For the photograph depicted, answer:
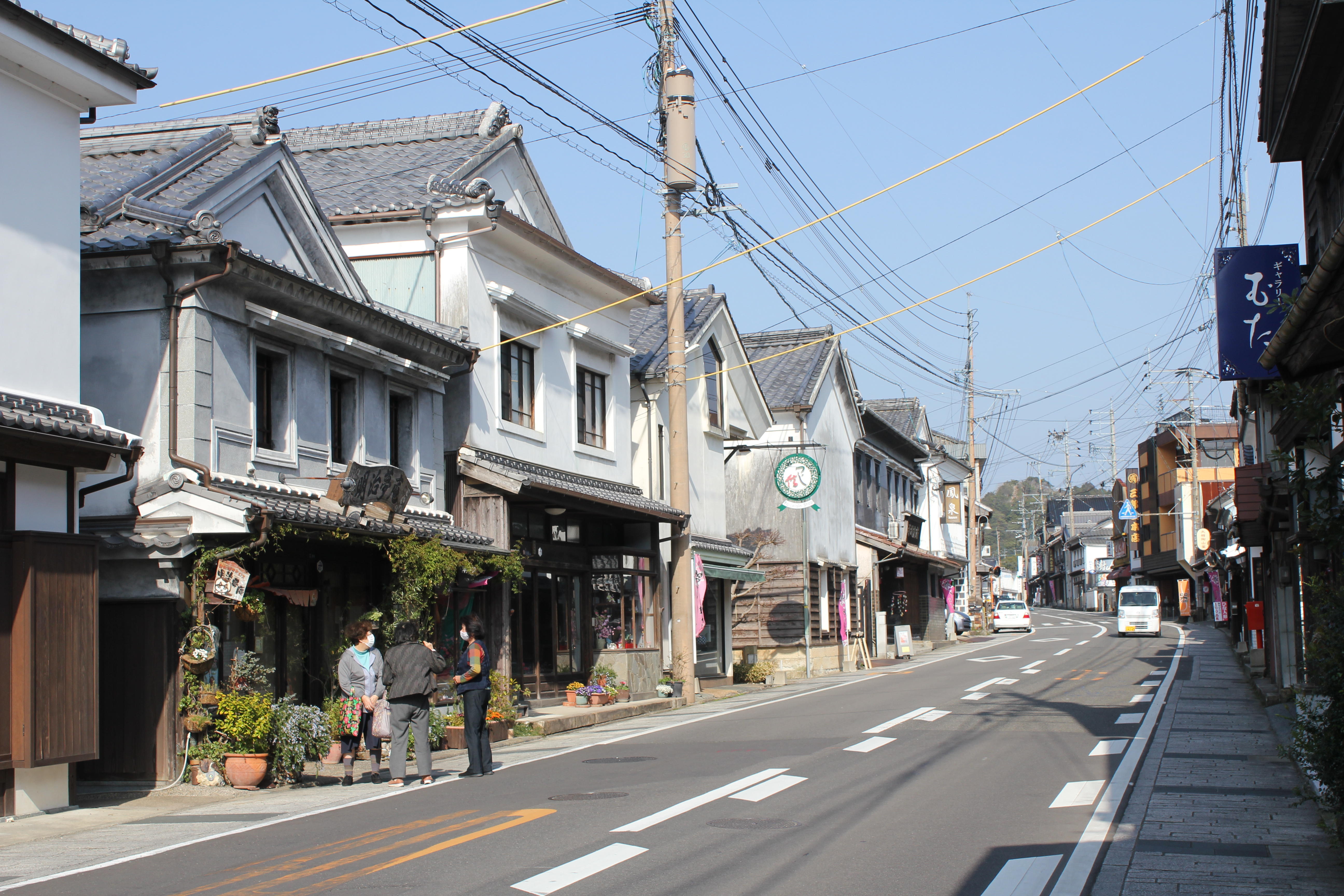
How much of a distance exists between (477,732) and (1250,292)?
11857mm

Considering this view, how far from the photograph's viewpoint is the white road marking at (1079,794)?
1051 centimetres

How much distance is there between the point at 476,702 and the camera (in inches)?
542

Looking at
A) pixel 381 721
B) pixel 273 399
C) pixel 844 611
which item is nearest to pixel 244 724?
pixel 381 721

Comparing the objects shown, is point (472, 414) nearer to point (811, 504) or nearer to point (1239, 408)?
point (811, 504)

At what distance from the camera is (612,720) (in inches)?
826

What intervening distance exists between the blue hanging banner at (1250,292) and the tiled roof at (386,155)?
12.7 metres

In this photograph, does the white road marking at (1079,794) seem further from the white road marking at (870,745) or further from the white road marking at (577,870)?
the white road marking at (577,870)

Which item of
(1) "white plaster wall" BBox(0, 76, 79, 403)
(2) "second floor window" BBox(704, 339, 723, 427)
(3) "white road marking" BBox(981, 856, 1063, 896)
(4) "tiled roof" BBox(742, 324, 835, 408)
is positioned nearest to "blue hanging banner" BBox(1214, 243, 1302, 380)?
(3) "white road marking" BBox(981, 856, 1063, 896)

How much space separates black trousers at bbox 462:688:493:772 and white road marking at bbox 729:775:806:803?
11.1 feet

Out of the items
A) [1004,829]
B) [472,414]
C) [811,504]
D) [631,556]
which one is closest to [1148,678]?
[811,504]

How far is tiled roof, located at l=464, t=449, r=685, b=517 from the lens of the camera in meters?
20.1

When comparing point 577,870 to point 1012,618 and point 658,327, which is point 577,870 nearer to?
point 658,327

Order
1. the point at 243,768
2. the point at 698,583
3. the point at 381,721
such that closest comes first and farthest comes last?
the point at 243,768
the point at 381,721
the point at 698,583

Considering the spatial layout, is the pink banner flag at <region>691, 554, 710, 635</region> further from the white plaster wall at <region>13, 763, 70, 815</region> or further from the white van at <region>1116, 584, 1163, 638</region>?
the white van at <region>1116, 584, 1163, 638</region>
